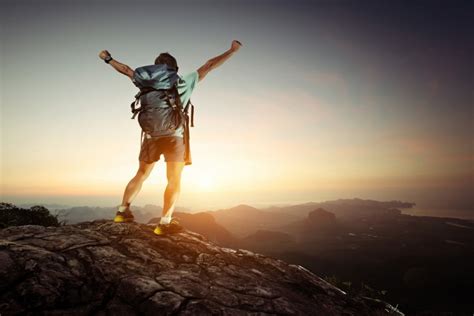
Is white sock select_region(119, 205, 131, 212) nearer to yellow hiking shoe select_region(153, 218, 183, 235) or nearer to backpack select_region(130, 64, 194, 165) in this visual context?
yellow hiking shoe select_region(153, 218, 183, 235)

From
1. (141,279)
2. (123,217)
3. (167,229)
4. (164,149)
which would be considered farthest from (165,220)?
(141,279)

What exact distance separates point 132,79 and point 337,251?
654 ft

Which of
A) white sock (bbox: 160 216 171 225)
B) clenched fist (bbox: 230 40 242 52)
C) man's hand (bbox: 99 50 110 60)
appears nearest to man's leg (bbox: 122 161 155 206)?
white sock (bbox: 160 216 171 225)

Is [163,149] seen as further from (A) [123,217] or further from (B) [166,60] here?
(B) [166,60]

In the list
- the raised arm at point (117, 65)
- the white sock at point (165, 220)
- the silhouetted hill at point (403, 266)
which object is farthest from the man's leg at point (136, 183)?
the silhouetted hill at point (403, 266)

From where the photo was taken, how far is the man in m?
5.05

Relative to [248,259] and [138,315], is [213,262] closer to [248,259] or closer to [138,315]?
[248,259]

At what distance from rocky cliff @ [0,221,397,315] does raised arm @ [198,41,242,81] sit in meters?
3.84

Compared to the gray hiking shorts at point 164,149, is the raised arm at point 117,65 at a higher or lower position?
higher

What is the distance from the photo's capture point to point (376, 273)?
13762 centimetres

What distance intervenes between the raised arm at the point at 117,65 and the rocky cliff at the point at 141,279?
3.41 m

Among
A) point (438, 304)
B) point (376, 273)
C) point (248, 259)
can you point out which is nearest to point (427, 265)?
point (376, 273)

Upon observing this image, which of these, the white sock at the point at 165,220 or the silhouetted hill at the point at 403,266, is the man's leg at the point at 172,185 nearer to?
the white sock at the point at 165,220

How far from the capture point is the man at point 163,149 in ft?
16.6
